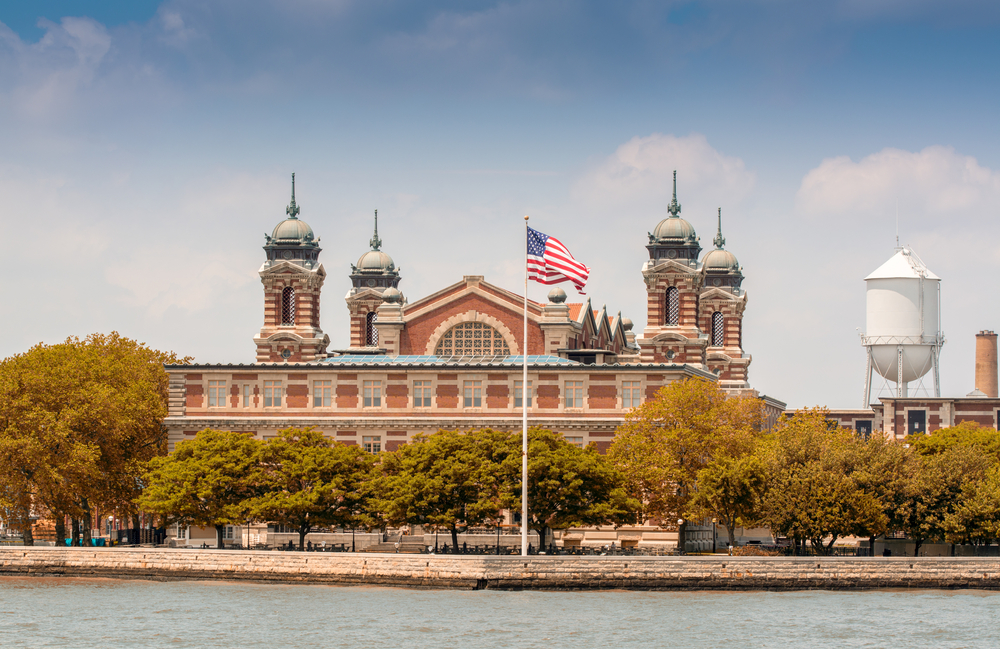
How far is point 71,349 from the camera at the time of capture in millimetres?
96312

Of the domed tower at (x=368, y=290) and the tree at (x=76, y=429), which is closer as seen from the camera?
the tree at (x=76, y=429)

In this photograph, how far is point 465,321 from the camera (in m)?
108

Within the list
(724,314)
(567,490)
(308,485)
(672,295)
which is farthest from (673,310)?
(308,485)

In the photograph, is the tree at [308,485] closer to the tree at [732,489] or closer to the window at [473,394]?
the window at [473,394]

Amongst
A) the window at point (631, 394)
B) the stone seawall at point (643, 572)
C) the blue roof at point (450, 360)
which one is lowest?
the stone seawall at point (643, 572)

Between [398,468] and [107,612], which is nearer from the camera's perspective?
[107,612]

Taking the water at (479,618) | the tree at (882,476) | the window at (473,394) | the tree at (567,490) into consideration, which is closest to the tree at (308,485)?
the water at (479,618)

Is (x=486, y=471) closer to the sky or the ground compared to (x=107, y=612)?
closer to the sky

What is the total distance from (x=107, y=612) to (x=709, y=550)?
38.5m

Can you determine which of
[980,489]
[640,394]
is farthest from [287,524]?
[980,489]

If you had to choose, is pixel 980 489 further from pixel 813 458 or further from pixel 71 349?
pixel 71 349

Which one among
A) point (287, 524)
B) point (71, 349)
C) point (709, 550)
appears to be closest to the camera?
point (287, 524)

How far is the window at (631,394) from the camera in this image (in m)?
91.0

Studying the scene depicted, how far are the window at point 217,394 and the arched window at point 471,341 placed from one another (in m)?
18.0
